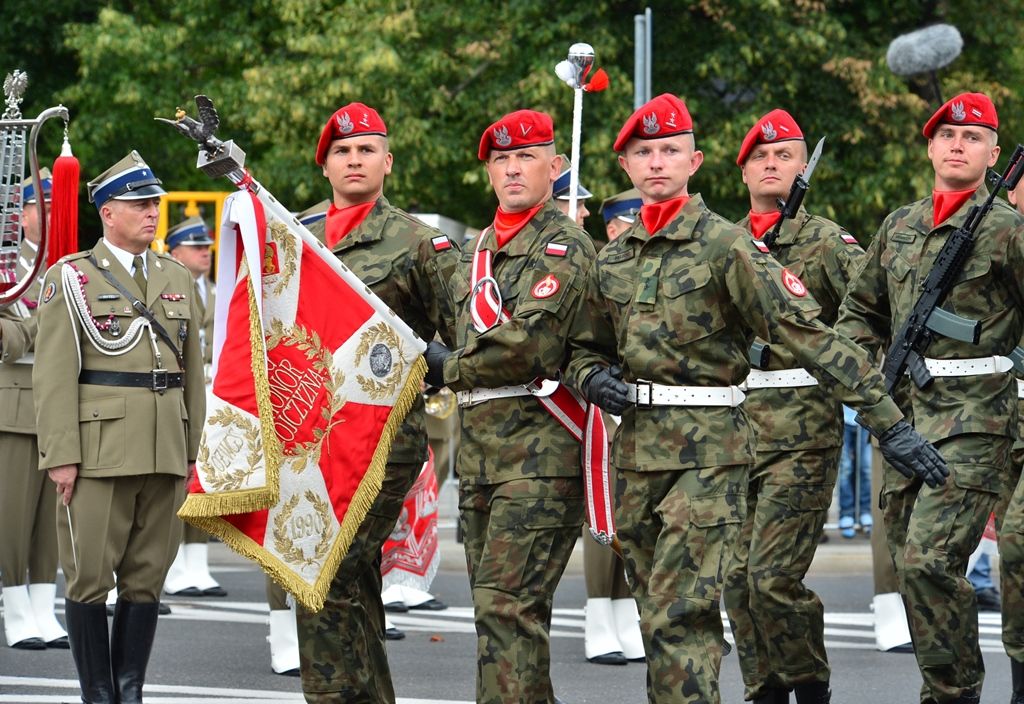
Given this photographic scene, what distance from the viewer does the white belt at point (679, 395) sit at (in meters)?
6.42

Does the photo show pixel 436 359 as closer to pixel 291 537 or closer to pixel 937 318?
pixel 291 537

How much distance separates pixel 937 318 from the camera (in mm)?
7309

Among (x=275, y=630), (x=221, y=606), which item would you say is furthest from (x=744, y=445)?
(x=221, y=606)

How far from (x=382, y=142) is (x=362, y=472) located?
4.31ft

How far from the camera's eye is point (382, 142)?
7.50m

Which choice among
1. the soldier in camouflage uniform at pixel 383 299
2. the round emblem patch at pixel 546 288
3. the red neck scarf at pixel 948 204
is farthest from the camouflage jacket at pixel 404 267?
the red neck scarf at pixel 948 204

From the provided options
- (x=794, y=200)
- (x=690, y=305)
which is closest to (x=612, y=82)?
(x=794, y=200)

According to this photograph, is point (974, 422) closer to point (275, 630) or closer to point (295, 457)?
point (295, 457)

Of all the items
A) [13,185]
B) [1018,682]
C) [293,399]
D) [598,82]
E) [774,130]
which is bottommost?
[1018,682]

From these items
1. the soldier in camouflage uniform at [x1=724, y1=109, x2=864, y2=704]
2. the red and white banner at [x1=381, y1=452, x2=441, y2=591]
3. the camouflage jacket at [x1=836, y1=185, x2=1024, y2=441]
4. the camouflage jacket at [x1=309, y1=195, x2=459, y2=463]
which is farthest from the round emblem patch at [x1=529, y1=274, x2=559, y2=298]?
the red and white banner at [x1=381, y1=452, x2=441, y2=591]

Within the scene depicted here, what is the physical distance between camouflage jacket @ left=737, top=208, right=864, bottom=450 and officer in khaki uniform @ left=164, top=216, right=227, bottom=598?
15.0ft

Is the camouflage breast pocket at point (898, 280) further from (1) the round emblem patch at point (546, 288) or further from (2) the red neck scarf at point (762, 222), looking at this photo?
(1) the round emblem patch at point (546, 288)

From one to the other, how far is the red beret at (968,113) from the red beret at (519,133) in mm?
1611

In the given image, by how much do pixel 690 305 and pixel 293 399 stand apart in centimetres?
159
